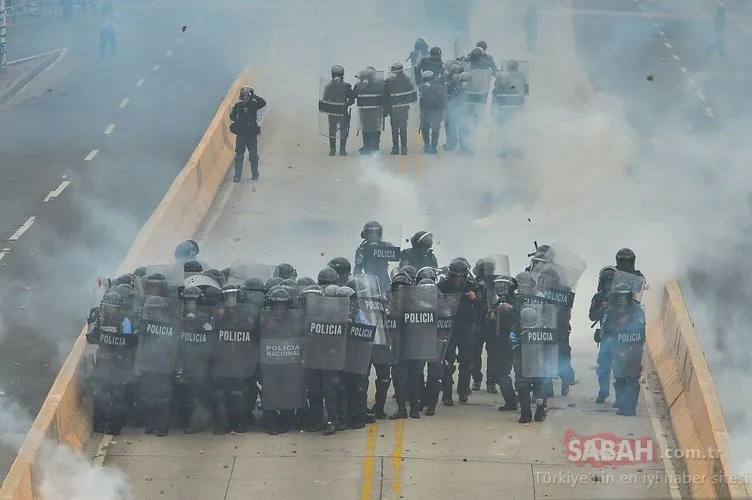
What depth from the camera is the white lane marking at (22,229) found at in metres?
24.9

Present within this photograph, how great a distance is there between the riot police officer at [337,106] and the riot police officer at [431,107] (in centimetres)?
118

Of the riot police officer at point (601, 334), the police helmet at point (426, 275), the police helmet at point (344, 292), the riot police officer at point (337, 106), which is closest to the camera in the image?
the police helmet at point (344, 292)

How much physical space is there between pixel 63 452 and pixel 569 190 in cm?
1197

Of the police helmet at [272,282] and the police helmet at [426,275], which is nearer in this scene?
the police helmet at [272,282]

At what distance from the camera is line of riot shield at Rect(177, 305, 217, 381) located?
1605 centimetres

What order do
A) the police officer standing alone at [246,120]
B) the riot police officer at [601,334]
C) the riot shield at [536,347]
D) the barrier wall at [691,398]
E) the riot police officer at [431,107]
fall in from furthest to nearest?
the riot police officer at [431,107] < the police officer standing alone at [246,120] < the riot police officer at [601,334] < the riot shield at [536,347] < the barrier wall at [691,398]

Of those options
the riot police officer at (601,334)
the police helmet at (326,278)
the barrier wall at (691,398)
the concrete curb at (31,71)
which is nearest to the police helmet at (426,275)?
the police helmet at (326,278)

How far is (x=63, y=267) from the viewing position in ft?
76.4

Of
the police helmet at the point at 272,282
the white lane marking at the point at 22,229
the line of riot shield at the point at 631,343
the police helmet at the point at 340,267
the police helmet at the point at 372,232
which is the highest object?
the police helmet at the point at 272,282

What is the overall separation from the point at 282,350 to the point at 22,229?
10338mm

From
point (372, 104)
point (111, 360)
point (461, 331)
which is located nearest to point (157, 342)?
point (111, 360)

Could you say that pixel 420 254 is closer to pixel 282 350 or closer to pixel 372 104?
pixel 282 350

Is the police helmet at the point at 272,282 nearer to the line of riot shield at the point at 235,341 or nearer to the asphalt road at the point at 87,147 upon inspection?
the line of riot shield at the point at 235,341

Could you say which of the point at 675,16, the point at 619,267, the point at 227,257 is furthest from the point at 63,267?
the point at 675,16
